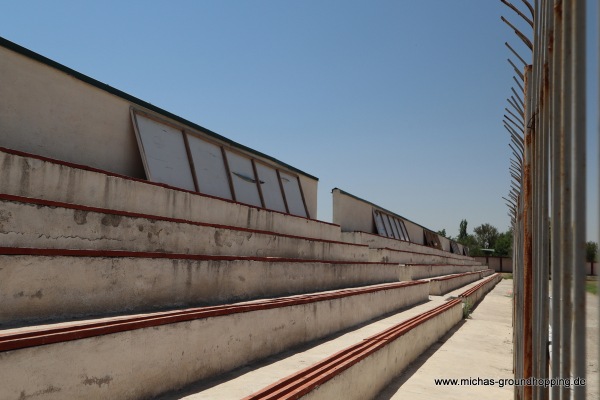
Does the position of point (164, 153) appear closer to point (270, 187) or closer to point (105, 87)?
point (105, 87)

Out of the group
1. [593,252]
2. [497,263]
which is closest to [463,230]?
[497,263]

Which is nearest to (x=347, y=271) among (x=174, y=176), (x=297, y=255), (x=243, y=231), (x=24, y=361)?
(x=297, y=255)

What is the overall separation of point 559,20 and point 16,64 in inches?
218

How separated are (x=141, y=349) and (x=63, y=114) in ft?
13.1

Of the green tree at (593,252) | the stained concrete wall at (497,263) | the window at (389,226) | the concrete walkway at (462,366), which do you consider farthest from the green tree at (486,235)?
the concrete walkway at (462,366)

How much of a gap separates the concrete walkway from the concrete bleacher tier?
28cm

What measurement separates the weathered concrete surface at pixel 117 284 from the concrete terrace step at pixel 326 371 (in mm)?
874

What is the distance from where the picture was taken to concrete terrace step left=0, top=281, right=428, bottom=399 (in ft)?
7.66

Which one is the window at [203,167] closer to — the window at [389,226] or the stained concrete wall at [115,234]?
the stained concrete wall at [115,234]

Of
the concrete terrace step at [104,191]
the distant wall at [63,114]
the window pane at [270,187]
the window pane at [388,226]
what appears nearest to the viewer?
the concrete terrace step at [104,191]

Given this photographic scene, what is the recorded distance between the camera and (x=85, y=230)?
Result: 3873 mm

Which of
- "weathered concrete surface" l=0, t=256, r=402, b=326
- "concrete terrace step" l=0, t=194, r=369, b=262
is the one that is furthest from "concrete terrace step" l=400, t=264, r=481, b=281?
"weathered concrete surface" l=0, t=256, r=402, b=326

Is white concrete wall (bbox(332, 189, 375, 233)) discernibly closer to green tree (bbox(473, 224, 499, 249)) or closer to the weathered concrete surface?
the weathered concrete surface

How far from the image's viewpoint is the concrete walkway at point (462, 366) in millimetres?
5438
